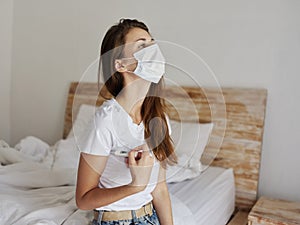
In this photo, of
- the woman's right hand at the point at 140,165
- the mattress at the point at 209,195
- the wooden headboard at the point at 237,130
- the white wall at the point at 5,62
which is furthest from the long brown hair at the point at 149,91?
the white wall at the point at 5,62

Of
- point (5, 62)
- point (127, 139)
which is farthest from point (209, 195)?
point (5, 62)

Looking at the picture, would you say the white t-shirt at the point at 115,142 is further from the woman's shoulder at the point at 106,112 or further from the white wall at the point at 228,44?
the white wall at the point at 228,44

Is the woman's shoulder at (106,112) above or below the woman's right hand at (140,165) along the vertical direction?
above

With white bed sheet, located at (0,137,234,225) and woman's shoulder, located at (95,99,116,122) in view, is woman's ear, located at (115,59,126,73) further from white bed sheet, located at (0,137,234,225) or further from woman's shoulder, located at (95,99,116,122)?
white bed sheet, located at (0,137,234,225)

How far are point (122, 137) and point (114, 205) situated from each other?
8.0 inches

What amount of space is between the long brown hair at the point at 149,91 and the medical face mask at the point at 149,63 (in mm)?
63

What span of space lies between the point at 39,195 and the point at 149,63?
774 millimetres

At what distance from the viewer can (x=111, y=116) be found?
0.94 m

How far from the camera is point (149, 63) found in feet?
3.07

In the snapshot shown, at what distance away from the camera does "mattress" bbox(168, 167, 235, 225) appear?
140cm

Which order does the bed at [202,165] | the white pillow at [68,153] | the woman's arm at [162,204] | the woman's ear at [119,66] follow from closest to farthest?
the woman's ear at [119,66] → the woman's arm at [162,204] → the bed at [202,165] → the white pillow at [68,153]

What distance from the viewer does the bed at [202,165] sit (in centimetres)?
137

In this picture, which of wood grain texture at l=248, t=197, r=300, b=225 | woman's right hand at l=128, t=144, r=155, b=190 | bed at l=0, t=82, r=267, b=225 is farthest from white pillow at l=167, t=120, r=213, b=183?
woman's right hand at l=128, t=144, r=155, b=190

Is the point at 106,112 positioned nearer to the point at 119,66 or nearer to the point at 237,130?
the point at 119,66
